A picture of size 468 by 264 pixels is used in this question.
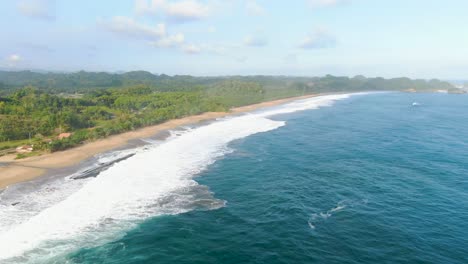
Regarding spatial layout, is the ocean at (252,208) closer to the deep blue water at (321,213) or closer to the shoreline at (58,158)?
the deep blue water at (321,213)

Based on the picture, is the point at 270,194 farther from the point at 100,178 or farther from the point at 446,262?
the point at 100,178

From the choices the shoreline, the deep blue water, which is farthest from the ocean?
the shoreline

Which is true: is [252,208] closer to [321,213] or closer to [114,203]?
[321,213]

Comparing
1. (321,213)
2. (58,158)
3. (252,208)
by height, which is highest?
(58,158)

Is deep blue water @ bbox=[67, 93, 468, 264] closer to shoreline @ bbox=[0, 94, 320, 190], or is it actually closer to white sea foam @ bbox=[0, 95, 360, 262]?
white sea foam @ bbox=[0, 95, 360, 262]

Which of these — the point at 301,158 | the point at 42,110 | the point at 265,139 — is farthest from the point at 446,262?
the point at 42,110

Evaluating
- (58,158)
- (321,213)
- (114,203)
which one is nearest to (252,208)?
(321,213)

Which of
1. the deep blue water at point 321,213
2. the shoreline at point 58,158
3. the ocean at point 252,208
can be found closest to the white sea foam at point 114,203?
the ocean at point 252,208
